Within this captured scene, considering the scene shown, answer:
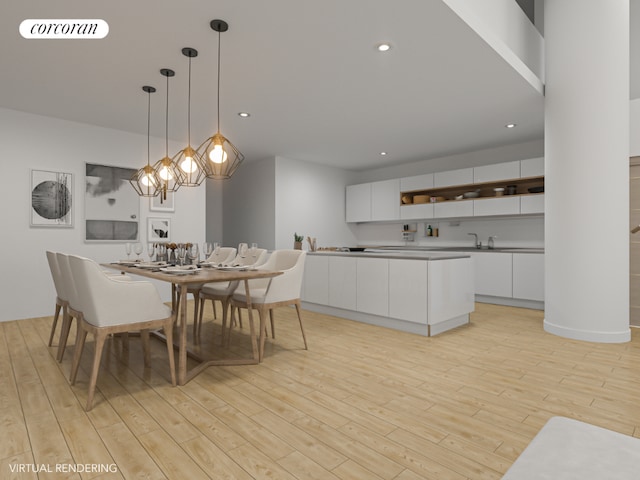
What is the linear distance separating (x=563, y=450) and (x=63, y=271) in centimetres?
309

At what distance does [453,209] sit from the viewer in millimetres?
6246

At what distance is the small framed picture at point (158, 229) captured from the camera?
211 inches

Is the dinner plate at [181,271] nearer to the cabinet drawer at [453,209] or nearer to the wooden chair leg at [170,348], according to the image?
the wooden chair leg at [170,348]

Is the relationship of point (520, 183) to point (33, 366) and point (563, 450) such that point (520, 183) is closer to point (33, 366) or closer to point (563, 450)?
point (563, 450)

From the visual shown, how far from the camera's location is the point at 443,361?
297 cm

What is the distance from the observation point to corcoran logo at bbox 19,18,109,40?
2.64 meters

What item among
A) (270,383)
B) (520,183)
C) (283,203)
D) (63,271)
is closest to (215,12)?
(63,271)

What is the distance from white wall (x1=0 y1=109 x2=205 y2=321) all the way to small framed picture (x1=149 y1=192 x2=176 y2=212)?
59 cm

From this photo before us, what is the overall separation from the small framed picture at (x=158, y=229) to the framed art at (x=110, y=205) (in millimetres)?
158

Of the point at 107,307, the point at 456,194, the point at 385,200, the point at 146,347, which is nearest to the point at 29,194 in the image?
the point at 146,347

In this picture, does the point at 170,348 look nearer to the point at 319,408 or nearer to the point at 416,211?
the point at 319,408

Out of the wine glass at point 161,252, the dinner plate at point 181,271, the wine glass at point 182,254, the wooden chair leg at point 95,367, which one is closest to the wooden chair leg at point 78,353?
the wooden chair leg at point 95,367

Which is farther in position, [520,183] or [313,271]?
[520,183]

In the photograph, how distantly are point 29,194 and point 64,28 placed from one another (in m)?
2.59
